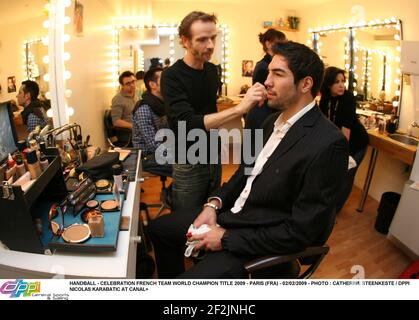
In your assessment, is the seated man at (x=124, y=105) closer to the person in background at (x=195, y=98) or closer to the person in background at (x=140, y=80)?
the person in background at (x=140, y=80)

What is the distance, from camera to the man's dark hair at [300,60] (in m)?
1.01

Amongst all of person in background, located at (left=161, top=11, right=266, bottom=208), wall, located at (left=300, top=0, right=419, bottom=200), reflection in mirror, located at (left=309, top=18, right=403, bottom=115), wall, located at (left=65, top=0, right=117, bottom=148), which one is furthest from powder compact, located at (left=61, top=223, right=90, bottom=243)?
reflection in mirror, located at (left=309, top=18, right=403, bottom=115)

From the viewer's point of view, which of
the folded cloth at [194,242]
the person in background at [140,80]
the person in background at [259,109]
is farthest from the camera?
the person in background at [140,80]

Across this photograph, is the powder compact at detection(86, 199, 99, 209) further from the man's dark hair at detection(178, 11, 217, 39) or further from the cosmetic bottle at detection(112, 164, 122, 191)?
the man's dark hair at detection(178, 11, 217, 39)

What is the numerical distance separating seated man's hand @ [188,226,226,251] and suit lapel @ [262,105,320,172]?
0.29 meters

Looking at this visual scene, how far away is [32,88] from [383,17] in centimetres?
276

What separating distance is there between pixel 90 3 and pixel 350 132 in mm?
2170

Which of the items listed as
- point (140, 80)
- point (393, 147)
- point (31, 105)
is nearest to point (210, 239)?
point (31, 105)

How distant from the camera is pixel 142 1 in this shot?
2.98m

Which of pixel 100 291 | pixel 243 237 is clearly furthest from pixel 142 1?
pixel 100 291

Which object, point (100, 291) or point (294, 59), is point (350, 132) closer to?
point (294, 59)

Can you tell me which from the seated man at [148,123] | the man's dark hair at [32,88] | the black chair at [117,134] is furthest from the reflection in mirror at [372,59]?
the man's dark hair at [32,88]

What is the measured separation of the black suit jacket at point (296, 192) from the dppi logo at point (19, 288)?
59 cm

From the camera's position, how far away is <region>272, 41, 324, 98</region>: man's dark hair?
Answer: 39.7 inches
